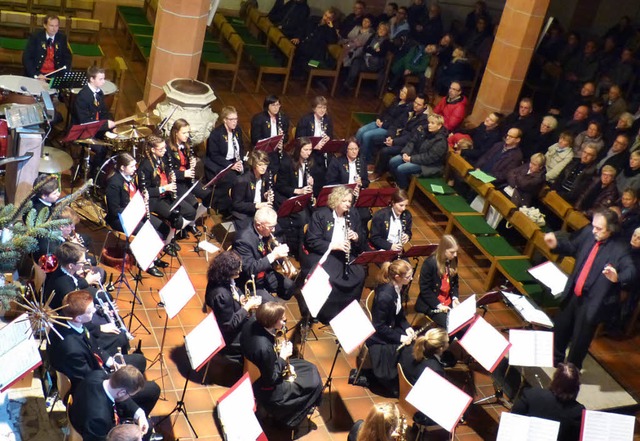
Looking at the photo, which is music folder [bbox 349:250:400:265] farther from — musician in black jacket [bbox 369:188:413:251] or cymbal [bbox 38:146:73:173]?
cymbal [bbox 38:146:73:173]

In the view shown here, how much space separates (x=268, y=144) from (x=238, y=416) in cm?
424

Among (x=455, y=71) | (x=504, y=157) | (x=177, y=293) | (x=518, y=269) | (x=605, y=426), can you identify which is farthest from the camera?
(x=455, y=71)

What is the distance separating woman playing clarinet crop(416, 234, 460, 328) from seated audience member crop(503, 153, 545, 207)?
2.34 m

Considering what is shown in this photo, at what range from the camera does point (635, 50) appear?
46.8 feet

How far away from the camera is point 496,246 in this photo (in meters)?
9.48

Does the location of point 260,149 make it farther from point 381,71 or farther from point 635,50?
point 635,50

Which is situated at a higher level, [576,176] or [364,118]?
[576,176]

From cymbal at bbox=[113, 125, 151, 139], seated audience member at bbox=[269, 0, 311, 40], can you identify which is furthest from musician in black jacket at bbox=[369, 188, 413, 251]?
seated audience member at bbox=[269, 0, 311, 40]

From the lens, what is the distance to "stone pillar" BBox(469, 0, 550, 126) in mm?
11484

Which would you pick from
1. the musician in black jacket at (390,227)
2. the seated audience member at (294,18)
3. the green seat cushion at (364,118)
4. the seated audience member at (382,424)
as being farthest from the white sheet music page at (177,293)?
the seated audience member at (294,18)

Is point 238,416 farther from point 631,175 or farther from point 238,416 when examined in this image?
point 631,175

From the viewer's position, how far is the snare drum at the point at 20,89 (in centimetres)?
883

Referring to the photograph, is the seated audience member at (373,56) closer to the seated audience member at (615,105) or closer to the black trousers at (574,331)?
the seated audience member at (615,105)

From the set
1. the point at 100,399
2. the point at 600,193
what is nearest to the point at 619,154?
the point at 600,193
